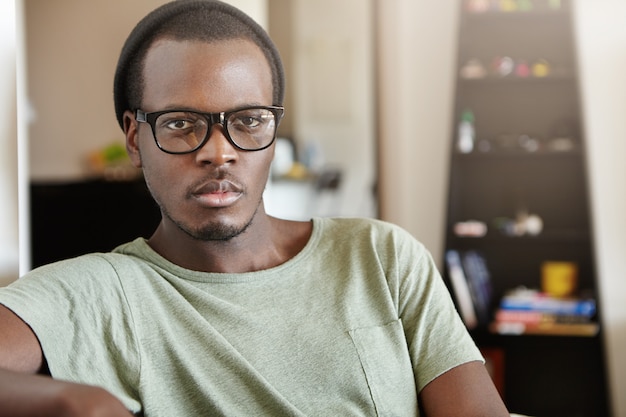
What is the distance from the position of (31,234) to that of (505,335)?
8.73ft

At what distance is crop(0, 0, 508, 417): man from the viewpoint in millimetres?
1090

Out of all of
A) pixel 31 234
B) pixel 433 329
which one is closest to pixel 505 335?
pixel 433 329

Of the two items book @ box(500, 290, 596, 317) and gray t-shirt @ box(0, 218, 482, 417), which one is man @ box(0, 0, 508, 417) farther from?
book @ box(500, 290, 596, 317)

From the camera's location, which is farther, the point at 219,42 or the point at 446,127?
the point at 446,127

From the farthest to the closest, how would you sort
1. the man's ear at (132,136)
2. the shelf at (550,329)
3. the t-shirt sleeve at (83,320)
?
the shelf at (550,329)
the man's ear at (132,136)
the t-shirt sleeve at (83,320)

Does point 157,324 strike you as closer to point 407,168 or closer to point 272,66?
point 272,66

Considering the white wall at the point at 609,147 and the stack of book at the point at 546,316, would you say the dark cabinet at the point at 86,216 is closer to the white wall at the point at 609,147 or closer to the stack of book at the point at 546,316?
the stack of book at the point at 546,316

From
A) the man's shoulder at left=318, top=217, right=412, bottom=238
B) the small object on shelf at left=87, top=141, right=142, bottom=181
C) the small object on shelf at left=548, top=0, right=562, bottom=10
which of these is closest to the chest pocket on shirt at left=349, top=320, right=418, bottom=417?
the man's shoulder at left=318, top=217, right=412, bottom=238

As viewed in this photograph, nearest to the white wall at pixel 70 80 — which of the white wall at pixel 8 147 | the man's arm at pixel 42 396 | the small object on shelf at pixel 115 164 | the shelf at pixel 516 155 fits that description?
the small object on shelf at pixel 115 164

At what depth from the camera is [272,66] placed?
1.28 metres

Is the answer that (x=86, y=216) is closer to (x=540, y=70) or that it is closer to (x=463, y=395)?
(x=540, y=70)

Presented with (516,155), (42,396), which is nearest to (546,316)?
(516,155)

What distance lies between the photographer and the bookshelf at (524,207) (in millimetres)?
3184

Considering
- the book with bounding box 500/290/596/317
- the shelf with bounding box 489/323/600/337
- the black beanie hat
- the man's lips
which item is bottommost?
the shelf with bounding box 489/323/600/337
